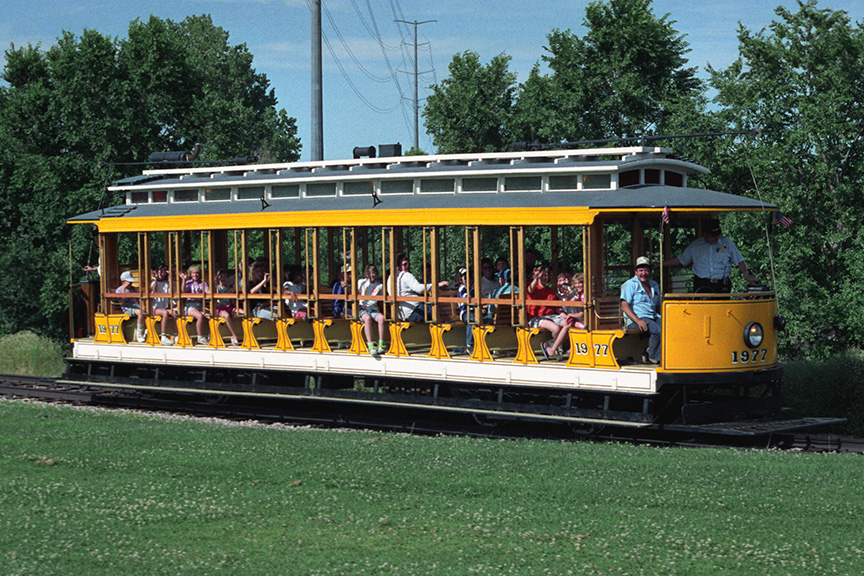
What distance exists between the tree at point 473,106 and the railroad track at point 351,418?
11450 millimetres

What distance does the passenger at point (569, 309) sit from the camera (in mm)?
13484

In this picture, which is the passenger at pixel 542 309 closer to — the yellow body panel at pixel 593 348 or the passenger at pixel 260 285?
the yellow body panel at pixel 593 348

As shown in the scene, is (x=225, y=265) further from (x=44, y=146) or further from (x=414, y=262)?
(x=44, y=146)

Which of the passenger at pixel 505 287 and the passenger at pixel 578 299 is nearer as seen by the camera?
the passenger at pixel 578 299

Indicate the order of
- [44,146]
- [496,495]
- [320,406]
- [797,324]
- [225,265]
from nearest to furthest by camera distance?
[496,495]
[320,406]
[225,265]
[797,324]
[44,146]

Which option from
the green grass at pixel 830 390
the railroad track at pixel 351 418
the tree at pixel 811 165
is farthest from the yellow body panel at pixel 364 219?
the tree at pixel 811 165

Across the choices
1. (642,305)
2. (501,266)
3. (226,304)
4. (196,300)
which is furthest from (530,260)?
(196,300)

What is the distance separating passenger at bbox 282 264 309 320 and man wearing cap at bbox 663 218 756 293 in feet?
19.1

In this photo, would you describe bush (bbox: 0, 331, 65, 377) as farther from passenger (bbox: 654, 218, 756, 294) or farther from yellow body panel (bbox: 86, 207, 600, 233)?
passenger (bbox: 654, 218, 756, 294)

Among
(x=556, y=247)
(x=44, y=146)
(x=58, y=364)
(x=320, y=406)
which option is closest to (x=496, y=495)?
(x=556, y=247)

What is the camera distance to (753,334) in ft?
41.9

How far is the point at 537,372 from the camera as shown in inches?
544

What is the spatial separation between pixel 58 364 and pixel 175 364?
1048cm

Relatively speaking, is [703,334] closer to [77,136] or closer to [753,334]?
[753,334]
